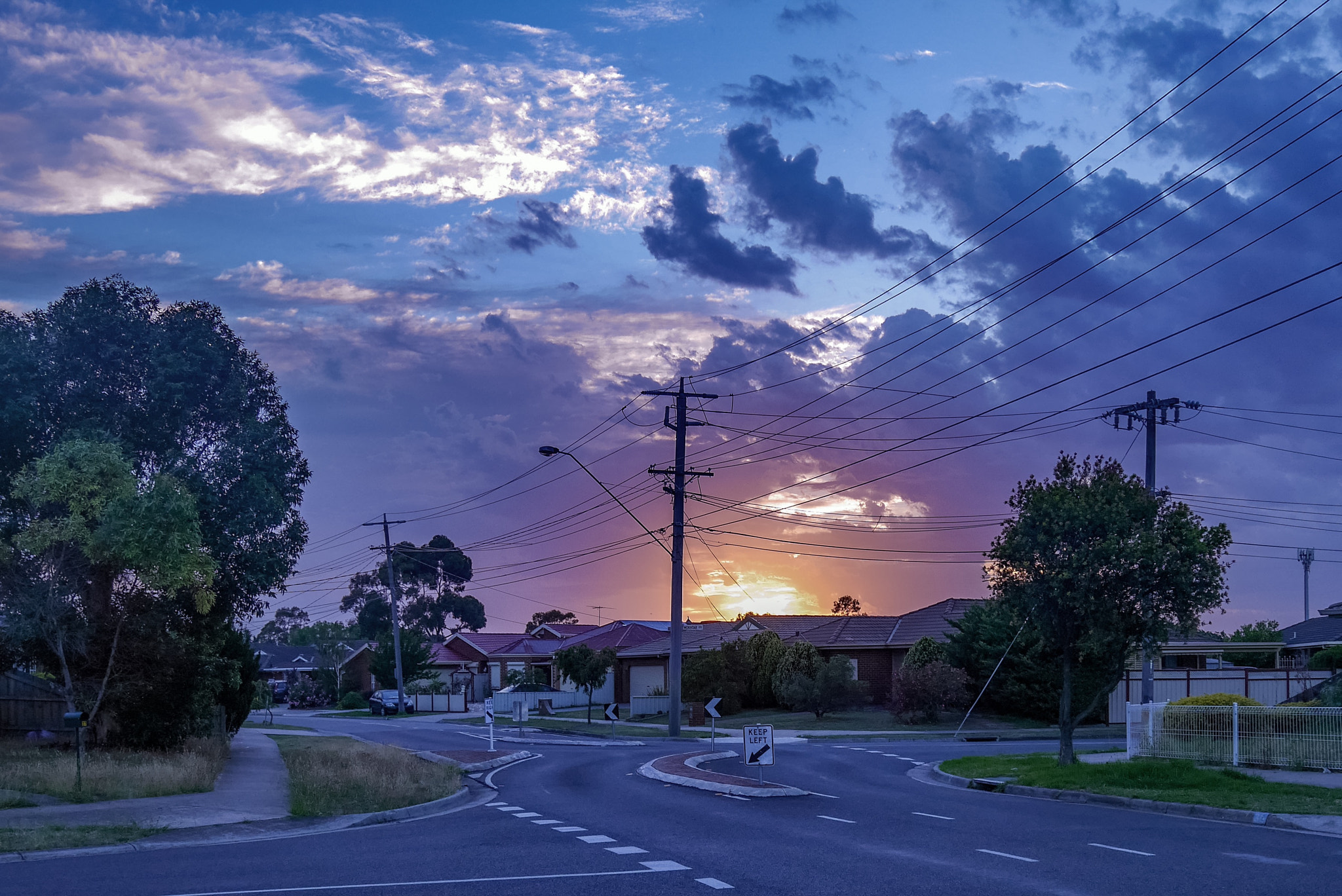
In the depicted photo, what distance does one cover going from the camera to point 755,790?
20688mm

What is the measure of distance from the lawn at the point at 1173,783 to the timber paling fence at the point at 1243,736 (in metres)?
0.69

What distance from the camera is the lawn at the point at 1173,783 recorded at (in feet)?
58.4

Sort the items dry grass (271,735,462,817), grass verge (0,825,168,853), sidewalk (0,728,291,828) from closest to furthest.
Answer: grass verge (0,825,168,853)
sidewalk (0,728,291,828)
dry grass (271,735,462,817)

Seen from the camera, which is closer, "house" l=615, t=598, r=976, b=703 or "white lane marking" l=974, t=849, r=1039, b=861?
"white lane marking" l=974, t=849, r=1039, b=861

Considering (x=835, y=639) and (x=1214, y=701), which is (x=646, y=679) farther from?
(x=1214, y=701)

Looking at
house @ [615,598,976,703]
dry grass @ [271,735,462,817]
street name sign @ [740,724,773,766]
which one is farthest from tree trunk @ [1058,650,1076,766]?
house @ [615,598,976,703]

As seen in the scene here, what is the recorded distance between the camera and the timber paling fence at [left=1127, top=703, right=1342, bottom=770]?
22922 mm

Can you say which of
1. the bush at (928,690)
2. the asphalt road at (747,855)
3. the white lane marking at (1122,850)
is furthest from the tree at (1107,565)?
the bush at (928,690)

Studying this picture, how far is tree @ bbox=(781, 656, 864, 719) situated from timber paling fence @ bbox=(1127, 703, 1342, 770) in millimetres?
23019

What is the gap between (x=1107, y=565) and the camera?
23.0 metres

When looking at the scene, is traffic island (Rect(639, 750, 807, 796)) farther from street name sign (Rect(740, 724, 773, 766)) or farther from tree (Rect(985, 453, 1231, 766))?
tree (Rect(985, 453, 1231, 766))

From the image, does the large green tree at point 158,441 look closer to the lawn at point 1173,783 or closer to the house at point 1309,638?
the lawn at point 1173,783

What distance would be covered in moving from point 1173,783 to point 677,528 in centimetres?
2142

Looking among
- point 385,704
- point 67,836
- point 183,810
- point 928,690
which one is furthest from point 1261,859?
point 385,704
